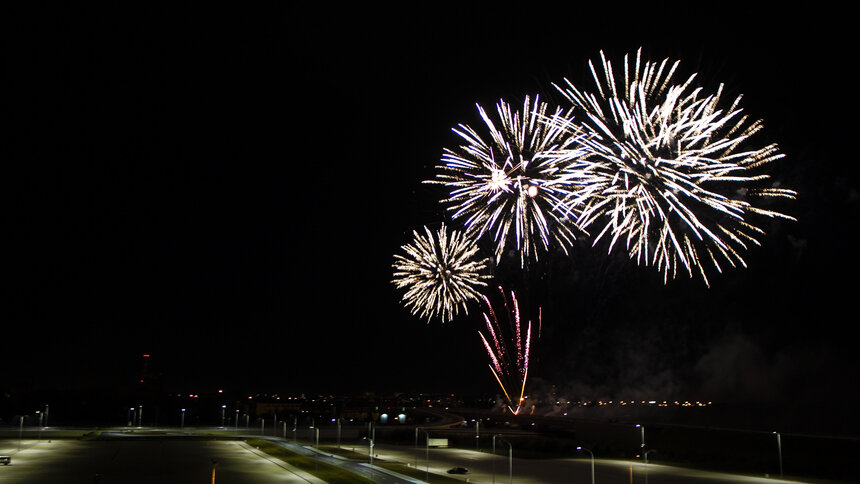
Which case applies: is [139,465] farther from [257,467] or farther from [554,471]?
[554,471]

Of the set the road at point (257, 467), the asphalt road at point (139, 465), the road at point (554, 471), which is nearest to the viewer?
the asphalt road at point (139, 465)

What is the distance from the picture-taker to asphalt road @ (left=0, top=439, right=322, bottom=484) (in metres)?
26.9

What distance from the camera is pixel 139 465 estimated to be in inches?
1289

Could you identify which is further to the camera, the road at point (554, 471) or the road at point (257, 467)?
the road at point (554, 471)

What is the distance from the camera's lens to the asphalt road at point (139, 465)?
26872mm

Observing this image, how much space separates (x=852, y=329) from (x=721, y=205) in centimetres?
6207

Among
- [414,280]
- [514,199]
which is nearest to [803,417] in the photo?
[414,280]

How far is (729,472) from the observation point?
3300 cm

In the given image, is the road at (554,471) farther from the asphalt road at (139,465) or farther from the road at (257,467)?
the asphalt road at (139,465)

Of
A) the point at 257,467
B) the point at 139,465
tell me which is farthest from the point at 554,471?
the point at 139,465

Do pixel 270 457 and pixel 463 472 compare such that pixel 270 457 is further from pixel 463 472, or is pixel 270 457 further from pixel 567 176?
pixel 567 176

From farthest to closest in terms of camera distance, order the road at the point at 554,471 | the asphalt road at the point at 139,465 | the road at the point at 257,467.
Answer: the road at the point at 554,471 → the road at the point at 257,467 → the asphalt road at the point at 139,465

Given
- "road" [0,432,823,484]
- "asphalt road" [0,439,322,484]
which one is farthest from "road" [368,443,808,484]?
"asphalt road" [0,439,322,484]

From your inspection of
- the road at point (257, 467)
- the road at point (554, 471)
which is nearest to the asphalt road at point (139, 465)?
the road at point (257, 467)
